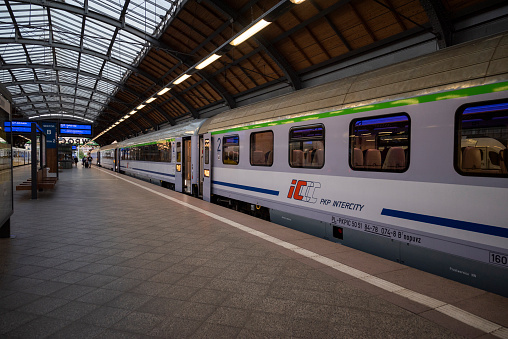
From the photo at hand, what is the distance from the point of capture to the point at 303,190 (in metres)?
6.57

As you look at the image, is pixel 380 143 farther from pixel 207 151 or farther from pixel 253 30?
pixel 207 151

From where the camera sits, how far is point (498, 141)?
11.9ft

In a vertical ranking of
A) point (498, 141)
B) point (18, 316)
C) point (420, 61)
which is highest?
point (420, 61)

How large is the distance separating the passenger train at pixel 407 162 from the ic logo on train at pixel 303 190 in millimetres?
A: 22

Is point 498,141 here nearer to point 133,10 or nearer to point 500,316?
point 500,316

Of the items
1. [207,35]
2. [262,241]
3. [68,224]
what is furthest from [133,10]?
[262,241]

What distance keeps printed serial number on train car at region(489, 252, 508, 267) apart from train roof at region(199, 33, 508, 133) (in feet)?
6.53

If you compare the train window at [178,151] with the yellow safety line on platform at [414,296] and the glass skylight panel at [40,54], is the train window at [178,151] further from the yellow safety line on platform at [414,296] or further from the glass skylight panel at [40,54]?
the glass skylight panel at [40,54]

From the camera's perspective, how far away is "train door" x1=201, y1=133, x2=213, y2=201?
10.9 meters

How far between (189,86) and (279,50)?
32.0 ft

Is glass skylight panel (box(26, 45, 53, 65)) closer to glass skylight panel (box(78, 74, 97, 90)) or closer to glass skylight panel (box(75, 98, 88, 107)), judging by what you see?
glass skylight panel (box(78, 74, 97, 90))

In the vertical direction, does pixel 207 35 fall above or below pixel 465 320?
above

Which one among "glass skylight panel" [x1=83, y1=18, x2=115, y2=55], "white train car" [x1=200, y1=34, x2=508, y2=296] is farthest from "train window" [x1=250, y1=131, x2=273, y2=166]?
"glass skylight panel" [x1=83, y1=18, x2=115, y2=55]

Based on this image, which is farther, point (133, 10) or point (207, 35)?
point (133, 10)
